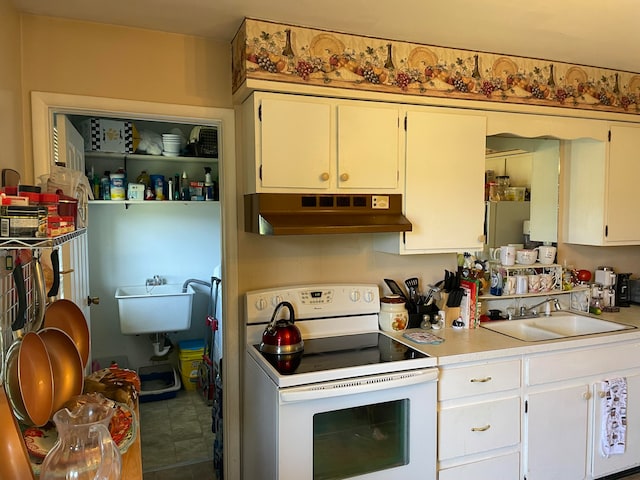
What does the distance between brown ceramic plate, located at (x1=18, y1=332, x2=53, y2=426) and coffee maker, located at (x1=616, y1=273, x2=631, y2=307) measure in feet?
11.0

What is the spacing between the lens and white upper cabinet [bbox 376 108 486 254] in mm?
2352

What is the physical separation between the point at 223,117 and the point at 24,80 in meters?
0.85

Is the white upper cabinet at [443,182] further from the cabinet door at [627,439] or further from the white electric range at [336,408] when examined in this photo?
the cabinet door at [627,439]

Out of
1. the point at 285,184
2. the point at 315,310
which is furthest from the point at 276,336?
the point at 285,184

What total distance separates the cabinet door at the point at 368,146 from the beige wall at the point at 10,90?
1308 mm

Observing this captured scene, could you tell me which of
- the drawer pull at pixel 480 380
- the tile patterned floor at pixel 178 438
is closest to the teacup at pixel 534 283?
the drawer pull at pixel 480 380

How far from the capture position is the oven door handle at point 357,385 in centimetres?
183

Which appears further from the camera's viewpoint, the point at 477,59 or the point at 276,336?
the point at 477,59

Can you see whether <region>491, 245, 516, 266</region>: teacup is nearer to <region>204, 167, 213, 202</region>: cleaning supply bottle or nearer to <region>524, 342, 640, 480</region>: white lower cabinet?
<region>524, 342, 640, 480</region>: white lower cabinet

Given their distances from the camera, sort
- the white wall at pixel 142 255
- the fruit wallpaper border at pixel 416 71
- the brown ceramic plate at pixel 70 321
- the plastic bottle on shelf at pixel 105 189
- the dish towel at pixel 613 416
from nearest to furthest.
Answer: the brown ceramic plate at pixel 70 321 → the fruit wallpaper border at pixel 416 71 → the dish towel at pixel 613 416 → the plastic bottle on shelf at pixel 105 189 → the white wall at pixel 142 255

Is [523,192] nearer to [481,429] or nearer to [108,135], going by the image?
[481,429]

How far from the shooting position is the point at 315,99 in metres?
2.15

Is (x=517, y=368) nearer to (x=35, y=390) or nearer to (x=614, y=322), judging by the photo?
(x=614, y=322)

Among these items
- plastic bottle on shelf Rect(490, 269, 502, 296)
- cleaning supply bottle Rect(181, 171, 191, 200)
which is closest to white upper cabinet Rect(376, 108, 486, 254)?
plastic bottle on shelf Rect(490, 269, 502, 296)
